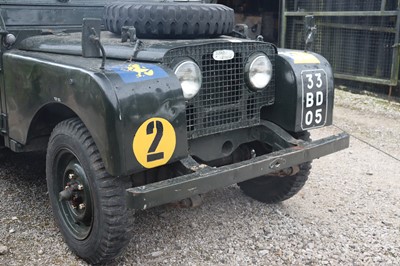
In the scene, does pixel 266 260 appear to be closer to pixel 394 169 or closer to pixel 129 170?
pixel 129 170

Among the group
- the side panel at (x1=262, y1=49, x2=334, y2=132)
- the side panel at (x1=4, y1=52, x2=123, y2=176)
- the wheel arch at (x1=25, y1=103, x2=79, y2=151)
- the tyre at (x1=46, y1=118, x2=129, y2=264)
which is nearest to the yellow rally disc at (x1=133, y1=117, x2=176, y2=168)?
the side panel at (x1=4, y1=52, x2=123, y2=176)

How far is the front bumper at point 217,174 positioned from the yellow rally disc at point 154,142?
0.44ft

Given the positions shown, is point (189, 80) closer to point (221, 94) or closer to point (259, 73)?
point (221, 94)

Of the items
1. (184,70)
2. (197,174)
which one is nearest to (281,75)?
(184,70)

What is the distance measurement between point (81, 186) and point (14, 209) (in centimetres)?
114

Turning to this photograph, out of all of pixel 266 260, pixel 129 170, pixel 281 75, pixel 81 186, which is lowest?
pixel 266 260

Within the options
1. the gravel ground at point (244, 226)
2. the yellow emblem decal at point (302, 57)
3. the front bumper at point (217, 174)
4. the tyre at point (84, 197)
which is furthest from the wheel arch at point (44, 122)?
the yellow emblem decal at point (302, 57)

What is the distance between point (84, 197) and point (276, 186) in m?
1.57

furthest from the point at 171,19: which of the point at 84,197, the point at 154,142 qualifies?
the point at 84,197

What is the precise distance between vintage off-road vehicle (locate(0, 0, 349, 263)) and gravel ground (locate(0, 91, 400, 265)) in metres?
0.25

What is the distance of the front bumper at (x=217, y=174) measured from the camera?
2.43m

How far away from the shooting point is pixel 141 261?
299 cm

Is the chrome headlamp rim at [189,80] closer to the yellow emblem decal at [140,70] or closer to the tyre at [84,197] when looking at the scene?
the yellow emblem decal at [140,70]

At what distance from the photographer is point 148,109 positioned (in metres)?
2.50
